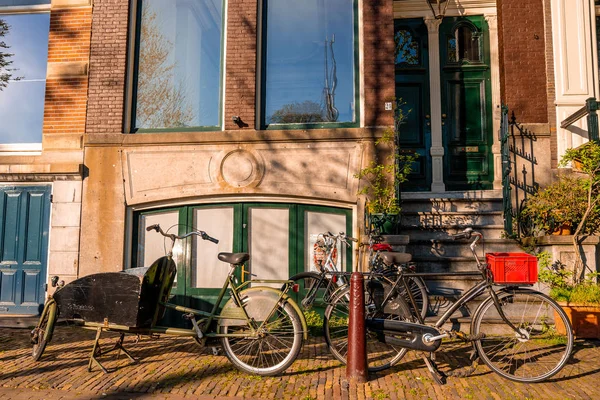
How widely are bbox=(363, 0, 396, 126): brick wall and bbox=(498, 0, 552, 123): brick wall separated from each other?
1962 mm

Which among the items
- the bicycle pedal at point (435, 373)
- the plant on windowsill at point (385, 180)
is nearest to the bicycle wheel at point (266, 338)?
the bicycle pedal at point (435, 373)

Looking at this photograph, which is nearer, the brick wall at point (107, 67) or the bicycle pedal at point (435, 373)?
the bicycle pedal at point (435, 373)

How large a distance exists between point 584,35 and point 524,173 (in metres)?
2.53

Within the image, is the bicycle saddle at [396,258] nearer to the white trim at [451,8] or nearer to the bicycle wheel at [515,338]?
the bicycle wheel at [515,338]

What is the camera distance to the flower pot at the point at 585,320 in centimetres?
532

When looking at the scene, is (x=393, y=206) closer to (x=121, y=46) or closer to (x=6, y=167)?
(x=121, y=46)

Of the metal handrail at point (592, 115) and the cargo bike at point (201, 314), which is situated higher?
the metal handrail at point (592, 115)

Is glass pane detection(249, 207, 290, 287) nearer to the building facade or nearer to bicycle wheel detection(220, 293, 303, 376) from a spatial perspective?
the building facade

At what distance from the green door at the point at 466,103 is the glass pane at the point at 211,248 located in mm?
4074

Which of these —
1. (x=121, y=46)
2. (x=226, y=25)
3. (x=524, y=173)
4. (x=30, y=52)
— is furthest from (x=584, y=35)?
(x=30, y=52)

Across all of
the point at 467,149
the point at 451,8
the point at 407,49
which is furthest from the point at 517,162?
the point at 451,8

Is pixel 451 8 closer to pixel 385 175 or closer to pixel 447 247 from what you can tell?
pixel 385 175

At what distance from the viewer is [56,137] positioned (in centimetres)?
731

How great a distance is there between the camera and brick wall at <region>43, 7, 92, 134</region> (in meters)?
7.36
